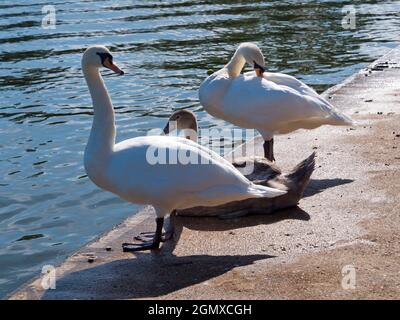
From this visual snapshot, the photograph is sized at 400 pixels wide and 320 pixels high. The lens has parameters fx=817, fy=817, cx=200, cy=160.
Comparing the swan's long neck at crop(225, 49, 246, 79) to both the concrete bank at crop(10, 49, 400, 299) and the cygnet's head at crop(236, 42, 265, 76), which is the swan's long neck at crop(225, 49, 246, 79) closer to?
the cygnet's head at crop(236, 42, 265, 76)

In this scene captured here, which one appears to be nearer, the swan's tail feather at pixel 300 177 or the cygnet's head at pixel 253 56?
the swan's tail feather at pixel 300 177

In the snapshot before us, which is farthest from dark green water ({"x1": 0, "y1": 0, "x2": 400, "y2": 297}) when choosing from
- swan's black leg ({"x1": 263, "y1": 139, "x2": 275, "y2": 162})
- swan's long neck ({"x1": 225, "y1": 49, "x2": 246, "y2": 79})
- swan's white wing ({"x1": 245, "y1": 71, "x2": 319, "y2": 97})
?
swan's white wing ({"x1": 245, "y1": 71, "x2": 319, "y2": 97})

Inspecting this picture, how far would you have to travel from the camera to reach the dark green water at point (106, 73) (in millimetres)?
8367

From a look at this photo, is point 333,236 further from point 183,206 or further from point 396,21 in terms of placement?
point 396,21

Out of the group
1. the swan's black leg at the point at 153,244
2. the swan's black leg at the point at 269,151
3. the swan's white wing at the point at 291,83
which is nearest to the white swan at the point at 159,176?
the swan's black leg at the point at 153,244

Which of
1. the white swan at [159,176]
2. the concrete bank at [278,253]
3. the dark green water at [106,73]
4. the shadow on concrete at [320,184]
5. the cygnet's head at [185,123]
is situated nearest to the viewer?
the concrete bank at [278,253]

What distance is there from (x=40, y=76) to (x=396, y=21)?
32.6ft

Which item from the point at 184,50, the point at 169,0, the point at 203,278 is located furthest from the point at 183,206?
the point at 169,0

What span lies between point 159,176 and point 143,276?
2.41 feet

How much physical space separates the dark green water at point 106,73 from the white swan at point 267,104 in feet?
4.87

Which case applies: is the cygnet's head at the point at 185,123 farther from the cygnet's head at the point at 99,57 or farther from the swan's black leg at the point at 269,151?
the cygnet's head at the point at 99,57

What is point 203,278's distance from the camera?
18.0ft

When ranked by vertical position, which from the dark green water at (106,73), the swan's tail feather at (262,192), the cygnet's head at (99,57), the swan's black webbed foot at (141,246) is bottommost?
the dark green water at (106,73)

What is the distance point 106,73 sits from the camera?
15.5 metres
